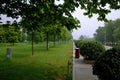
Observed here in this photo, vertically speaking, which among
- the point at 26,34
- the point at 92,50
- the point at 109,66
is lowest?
the point at 109,66

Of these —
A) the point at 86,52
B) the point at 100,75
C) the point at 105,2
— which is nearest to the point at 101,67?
the point at 100,75

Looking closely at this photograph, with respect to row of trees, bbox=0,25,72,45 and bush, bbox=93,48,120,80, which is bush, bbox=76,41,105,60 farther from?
bush, bbox=93,48,120,80

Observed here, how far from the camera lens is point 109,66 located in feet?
35.3

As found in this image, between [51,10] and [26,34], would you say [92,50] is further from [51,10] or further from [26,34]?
[26,34]

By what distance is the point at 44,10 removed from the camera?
14125mm

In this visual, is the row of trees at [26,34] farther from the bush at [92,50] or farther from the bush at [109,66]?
the bush at [109,66]

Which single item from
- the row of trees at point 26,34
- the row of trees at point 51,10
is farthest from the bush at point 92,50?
the row of trees at point 51,10

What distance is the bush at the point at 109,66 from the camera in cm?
1068

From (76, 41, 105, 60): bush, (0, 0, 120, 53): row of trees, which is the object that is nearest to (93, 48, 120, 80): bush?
(0, 0, 120, 53): row of trees

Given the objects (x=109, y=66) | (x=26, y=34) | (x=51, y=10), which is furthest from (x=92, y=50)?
(x=26, y=34)

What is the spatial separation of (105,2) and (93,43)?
8.79 m

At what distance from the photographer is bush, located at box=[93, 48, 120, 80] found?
35.0 feet

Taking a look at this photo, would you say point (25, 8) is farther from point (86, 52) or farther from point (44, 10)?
point (86, 52)

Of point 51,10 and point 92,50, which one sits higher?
point 51,10
